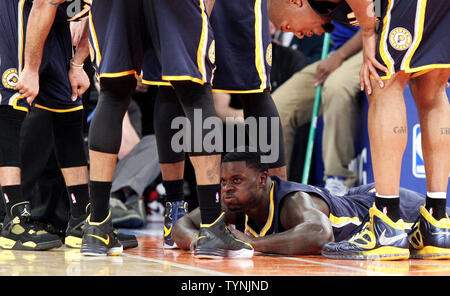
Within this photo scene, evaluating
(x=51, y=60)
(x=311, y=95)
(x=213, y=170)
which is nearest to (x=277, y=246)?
(x=213, y=170)

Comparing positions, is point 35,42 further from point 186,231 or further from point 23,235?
point 186,231

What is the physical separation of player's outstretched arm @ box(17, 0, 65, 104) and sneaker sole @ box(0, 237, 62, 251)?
693 mm


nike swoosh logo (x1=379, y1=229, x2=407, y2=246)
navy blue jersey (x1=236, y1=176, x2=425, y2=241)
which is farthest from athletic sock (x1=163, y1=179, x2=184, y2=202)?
nike swoosh logo (x1=379, y1=229, x2=407, y2=246)

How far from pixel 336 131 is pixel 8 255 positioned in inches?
115

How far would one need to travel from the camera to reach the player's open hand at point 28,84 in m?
3.12

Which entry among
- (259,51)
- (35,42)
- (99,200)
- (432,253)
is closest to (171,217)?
(99,200)

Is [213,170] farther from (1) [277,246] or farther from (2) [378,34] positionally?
(2) [378,34]

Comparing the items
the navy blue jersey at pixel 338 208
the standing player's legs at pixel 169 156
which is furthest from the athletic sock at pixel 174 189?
the navy blue jersey at pixel 338 208

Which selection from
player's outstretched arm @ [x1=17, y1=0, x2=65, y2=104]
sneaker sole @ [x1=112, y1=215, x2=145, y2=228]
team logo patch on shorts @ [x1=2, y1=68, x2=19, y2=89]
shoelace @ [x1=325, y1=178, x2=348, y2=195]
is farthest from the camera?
sneaker sole @ [x1=112, y1=215, x2=145, y2=228]

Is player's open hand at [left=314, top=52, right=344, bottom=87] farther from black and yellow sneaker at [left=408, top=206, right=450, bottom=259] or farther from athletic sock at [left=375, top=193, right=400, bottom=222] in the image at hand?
athletic sock at [left=375, top=193, right=400, bottom=222]

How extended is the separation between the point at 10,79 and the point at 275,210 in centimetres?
147

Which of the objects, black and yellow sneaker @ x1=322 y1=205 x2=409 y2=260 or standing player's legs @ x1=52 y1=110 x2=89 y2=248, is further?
standing player's legs @ x1=52 y1=110 x2=89 y2=248

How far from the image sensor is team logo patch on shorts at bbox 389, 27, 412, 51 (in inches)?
107

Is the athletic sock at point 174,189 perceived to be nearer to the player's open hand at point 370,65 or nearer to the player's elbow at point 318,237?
the player's elbow at point 318,237
